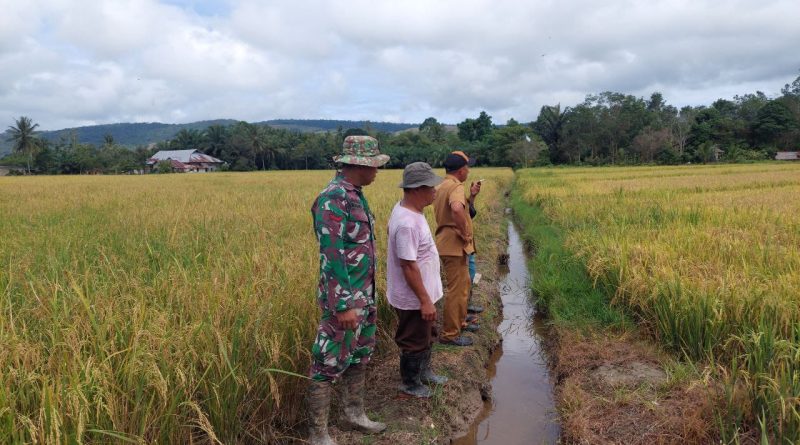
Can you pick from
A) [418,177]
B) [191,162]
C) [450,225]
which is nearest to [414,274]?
[418,177]

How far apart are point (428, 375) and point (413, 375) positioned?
212 millimetres

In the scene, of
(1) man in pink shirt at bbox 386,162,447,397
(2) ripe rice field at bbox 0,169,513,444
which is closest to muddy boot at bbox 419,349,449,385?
(1) man in pink shirt at bbox 386,162,447,397

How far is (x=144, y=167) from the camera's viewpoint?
6191cm

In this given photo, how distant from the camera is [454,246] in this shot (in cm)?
404

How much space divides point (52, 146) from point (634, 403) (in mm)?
76834

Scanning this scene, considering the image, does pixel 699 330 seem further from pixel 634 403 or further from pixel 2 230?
pixel 2 230

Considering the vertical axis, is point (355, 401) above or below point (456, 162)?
below

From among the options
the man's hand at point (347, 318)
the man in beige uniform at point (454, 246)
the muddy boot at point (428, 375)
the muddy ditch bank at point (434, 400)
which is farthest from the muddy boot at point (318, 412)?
the man in beige uniform at point (454, 246)

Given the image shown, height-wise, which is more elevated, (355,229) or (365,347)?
(355,229)

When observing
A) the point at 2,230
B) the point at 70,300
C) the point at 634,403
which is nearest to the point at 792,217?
the point at 634,403

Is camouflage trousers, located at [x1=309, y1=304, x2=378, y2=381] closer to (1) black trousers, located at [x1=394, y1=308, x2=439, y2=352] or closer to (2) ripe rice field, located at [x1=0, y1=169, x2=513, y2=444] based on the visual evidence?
(2) ripe rice field, located at [x1=0, y1=169, x2=513, y2=444]

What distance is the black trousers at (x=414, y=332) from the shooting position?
Result: 10.4 feet

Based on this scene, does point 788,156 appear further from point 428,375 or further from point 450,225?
point 428,375

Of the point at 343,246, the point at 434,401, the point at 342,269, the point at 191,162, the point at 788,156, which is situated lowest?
the point at 434,401
